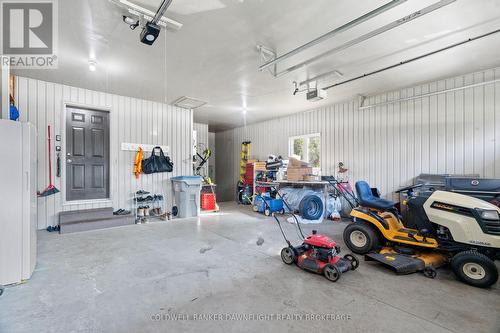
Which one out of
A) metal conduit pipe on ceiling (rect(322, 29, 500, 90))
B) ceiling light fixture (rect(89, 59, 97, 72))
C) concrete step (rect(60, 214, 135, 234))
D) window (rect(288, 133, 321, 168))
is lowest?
concrete step (rect(60, 214, 135, 234))

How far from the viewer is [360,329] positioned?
68.4 inches

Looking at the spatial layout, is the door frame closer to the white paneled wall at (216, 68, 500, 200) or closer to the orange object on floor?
the orange object on floor

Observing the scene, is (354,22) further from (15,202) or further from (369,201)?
(15,202)

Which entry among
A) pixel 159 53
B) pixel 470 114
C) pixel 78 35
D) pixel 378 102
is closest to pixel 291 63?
pixel 159 53

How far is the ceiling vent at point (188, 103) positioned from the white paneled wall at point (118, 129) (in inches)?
8.8

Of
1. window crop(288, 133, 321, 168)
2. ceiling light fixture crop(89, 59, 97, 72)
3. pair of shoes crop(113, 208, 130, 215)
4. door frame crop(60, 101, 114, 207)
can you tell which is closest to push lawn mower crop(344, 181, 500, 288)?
window crop(288, 133, 321, 168)

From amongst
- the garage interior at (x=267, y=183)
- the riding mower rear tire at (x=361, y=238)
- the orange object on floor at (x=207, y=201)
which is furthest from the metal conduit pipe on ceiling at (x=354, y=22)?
the orange object on floor at (x=207, y=201)

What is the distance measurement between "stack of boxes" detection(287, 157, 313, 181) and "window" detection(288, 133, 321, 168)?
Answer: 80 cm

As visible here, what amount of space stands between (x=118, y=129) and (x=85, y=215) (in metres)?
2.03

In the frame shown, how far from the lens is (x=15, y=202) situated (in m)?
2.40

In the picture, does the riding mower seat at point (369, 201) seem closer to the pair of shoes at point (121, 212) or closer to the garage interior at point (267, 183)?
the garage interior at point (267, 183)

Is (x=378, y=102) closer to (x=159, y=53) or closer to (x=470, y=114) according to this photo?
(x=470, y=114)

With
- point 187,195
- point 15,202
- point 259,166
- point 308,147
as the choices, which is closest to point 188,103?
point 187,195

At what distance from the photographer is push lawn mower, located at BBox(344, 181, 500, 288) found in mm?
2410
